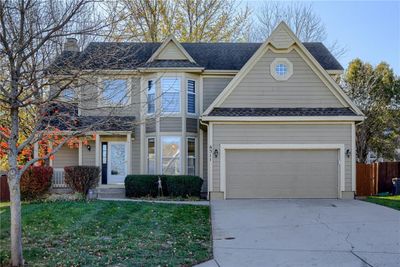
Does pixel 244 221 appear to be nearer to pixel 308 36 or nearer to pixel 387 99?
pixel 387 99

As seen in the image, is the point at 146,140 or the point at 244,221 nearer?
the point at 244,221

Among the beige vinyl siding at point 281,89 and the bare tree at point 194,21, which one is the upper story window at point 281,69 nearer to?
the beige vinyl siding at point 281,89

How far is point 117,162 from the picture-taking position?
60.6ft

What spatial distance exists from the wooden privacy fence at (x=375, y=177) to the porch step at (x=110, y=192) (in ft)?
32.8

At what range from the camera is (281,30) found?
16.3 meters

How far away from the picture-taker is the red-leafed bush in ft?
49.5

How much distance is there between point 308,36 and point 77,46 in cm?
2748

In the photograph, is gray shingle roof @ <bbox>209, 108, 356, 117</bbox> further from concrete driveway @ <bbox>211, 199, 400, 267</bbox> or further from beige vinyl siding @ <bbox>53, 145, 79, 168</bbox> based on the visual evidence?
beige vinyl siding @ <bbox>53, 145, 79, 168</bbox>

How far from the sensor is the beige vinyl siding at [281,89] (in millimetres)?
16141

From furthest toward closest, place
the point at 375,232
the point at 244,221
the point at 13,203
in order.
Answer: the point at 244,221 < the point at 375,232 < the point at 13,203

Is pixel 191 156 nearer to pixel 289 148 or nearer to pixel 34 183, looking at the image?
pixel 289 148

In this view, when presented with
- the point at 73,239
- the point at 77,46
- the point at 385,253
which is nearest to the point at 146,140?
the point at 73,239

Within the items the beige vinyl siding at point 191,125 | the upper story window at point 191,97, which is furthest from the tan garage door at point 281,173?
the upper story window at point 191,97

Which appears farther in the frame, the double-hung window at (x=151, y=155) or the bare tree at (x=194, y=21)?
the bare tree at (x=194, y=21)
